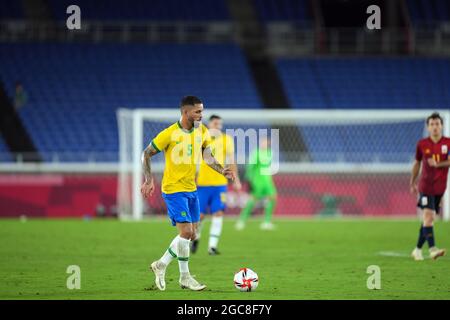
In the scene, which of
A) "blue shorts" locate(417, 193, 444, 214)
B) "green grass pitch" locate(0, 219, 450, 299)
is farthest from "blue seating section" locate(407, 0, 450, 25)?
"blue shorts" locate(417, 193, 444, 214)

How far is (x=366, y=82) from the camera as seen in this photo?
120 feet

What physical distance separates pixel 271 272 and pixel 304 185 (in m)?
16.0

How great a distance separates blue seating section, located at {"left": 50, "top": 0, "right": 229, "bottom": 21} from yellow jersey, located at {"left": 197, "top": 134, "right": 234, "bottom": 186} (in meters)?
21.4

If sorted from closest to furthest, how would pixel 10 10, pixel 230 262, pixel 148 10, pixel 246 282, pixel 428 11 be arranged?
1. pixel 246 282
2. pixel 230 262
3. pixel 10 10
4. pixel 148 10
5. pixel 428 11

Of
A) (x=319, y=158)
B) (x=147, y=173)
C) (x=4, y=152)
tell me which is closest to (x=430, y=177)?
(x=147, y=173)

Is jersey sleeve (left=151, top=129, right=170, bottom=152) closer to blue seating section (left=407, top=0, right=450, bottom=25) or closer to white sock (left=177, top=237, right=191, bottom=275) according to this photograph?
white sock (left=177, top=237, right=191, bottom=275)

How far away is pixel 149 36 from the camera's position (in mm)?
38156

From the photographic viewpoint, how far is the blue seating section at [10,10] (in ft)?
122

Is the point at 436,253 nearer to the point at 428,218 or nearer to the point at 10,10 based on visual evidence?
the point at 428,218

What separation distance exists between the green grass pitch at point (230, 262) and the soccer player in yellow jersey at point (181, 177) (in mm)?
362

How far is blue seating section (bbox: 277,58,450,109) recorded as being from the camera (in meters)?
35.6

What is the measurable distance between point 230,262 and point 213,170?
90.5 inches

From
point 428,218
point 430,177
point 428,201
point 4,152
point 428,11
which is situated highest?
point 428,11
